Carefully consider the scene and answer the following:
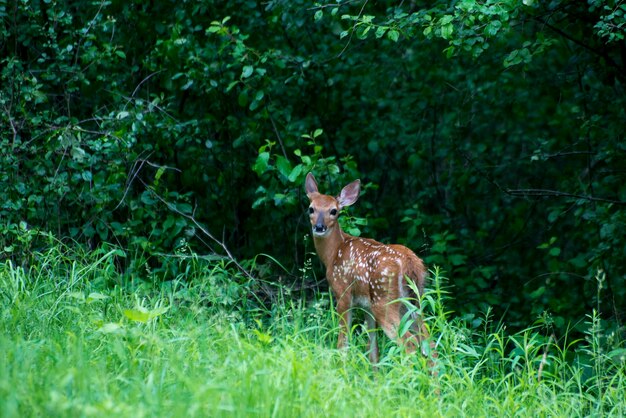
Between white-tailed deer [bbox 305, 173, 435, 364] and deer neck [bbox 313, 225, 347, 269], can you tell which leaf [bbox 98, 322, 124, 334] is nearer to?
white-tailed deer [bbox 305, 173, 435, 364]

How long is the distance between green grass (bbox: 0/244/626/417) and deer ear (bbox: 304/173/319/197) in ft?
4.38

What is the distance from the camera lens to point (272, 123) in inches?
336

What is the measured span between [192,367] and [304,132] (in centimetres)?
458

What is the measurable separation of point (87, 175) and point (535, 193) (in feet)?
11.9

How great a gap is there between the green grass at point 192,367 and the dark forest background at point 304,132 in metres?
0.77

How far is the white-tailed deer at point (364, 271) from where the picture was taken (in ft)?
20.9

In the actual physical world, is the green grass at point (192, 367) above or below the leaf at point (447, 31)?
below

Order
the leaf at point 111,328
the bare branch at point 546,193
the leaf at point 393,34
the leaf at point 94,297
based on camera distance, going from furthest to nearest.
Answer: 1. the bare branch at point 546,193
2. the leaf at point 393,34
3. the leaf at point 94,297
4. the leaf at point 111,328

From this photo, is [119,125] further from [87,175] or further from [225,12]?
[225,12]

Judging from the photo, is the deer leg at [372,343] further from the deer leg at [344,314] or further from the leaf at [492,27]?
the leaf at [492,27]

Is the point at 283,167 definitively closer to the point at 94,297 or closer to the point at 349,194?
the point at 349,194

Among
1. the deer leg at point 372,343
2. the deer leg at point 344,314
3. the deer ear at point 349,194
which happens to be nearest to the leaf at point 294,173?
the deer ear at point 349,194

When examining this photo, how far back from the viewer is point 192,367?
436cm

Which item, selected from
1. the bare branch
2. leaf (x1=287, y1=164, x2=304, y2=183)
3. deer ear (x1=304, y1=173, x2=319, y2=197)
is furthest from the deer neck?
the bare branch
